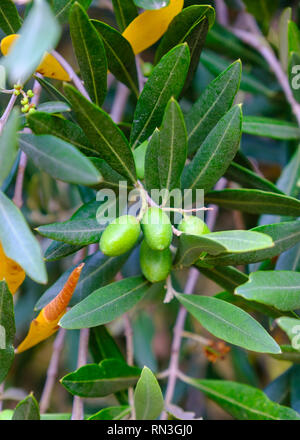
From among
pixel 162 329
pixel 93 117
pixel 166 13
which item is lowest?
pixel 162 329

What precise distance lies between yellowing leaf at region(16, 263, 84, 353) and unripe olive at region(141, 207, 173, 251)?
12 centimetres

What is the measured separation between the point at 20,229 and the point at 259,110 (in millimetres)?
1015

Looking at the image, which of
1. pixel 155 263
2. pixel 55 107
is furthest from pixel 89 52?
pixel 155 263

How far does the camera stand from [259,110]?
137 cm

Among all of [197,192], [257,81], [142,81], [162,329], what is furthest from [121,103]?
[162,329]

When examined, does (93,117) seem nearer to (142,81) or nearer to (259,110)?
(142,81)

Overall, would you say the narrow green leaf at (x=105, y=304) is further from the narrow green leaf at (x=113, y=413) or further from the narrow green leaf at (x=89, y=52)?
the narrow green leaf at (x=89, y=52)

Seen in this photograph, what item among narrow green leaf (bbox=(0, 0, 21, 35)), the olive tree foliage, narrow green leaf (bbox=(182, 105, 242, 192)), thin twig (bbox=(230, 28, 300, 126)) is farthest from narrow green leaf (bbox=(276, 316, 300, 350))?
thin twig (bbox=(230, 28, 300, 126))

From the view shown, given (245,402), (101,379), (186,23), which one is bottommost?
(245,402)

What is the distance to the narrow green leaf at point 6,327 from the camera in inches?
25.6

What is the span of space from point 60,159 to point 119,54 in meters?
0.32

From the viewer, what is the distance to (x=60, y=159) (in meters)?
0.52

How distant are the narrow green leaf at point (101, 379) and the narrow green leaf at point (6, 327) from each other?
97 millimetres

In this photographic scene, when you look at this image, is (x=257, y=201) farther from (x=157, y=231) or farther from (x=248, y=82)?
(x=248, y=82)
